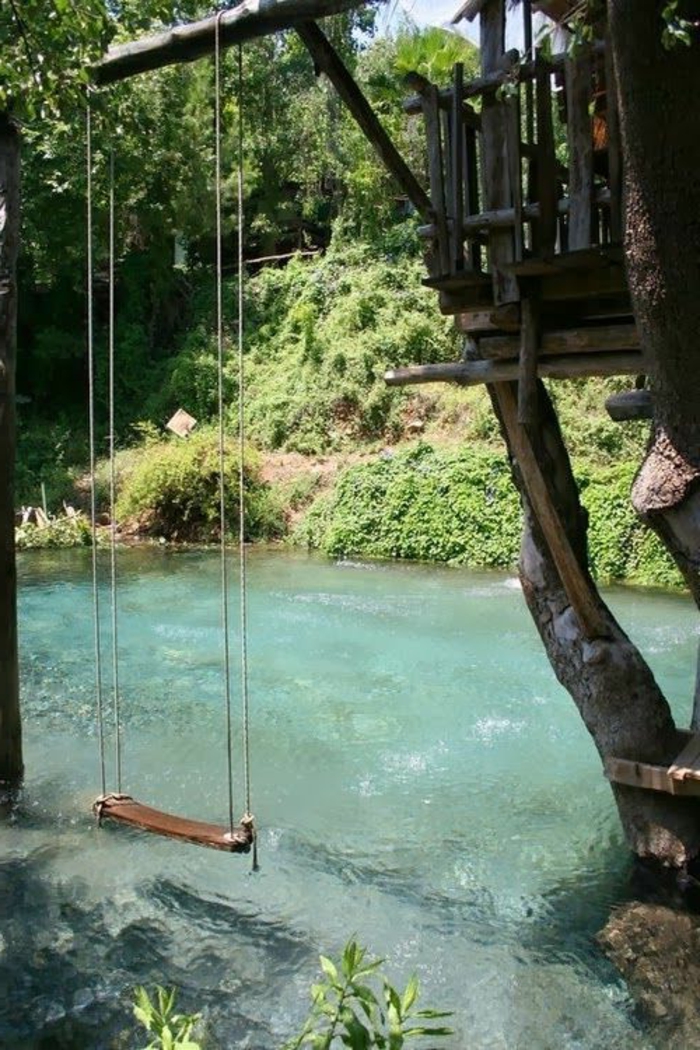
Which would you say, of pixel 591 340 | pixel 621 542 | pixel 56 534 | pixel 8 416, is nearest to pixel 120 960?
pixel 8 416

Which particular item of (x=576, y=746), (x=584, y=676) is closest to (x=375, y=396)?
(x=576, y=746)

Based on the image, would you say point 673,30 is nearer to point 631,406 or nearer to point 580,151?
point 580,151

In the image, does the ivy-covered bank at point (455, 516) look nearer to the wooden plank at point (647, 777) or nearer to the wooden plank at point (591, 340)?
the wooden plank at point (647, 777)

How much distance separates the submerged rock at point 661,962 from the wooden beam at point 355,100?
3155mm

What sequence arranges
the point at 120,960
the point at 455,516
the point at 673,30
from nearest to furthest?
the point at 673,30 → the point at 120,960 → the point at 455,516

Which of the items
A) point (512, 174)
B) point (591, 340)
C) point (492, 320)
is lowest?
point (591, 340)

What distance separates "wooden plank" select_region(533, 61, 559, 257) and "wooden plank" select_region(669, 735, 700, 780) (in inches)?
85.1

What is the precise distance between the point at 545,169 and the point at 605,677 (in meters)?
2.23

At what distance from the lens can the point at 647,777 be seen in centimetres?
470

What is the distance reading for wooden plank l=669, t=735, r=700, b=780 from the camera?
4.49 meters

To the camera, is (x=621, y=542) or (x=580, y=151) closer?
(x=580, y=151)

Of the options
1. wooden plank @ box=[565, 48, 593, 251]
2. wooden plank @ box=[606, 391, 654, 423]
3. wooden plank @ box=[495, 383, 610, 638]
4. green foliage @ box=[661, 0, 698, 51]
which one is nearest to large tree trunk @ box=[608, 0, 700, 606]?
A: green foliage @ box=[661, 0, 698, 51]

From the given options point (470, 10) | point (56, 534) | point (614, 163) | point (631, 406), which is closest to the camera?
point (614, 163)

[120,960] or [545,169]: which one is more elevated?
[545,169]
